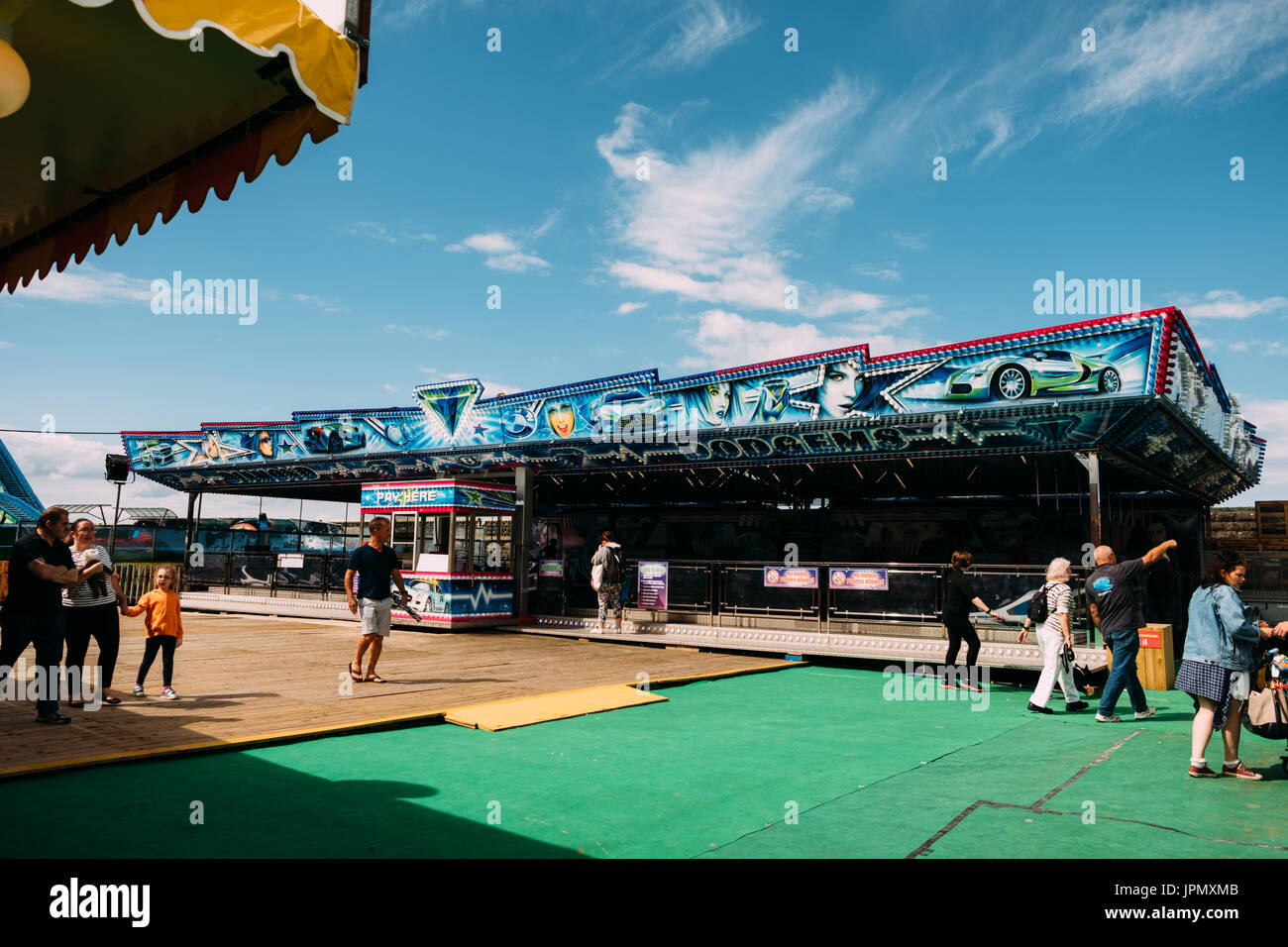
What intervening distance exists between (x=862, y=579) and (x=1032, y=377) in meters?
4.78

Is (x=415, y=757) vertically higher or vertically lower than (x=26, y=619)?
lower

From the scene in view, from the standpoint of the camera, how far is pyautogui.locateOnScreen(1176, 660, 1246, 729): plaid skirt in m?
6.16

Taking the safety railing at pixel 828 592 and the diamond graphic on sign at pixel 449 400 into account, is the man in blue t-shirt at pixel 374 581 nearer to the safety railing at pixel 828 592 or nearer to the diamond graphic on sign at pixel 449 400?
the safety railing at pixel 828 592

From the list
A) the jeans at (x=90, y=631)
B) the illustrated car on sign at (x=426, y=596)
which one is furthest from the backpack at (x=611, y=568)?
the jeans at (x=90, y=631)

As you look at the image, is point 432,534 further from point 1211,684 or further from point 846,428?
point 1211,684

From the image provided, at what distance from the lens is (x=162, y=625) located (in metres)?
8.89

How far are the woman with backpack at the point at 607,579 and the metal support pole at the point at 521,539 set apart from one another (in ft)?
9.80

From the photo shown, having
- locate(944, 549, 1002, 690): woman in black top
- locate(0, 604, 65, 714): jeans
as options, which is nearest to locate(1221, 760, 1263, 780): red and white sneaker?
locate(944, 549, 1002, 690): woman in black top

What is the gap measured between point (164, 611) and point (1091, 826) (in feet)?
30.0

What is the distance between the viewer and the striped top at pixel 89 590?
8.19 metres

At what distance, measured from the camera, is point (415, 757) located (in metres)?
6.65
